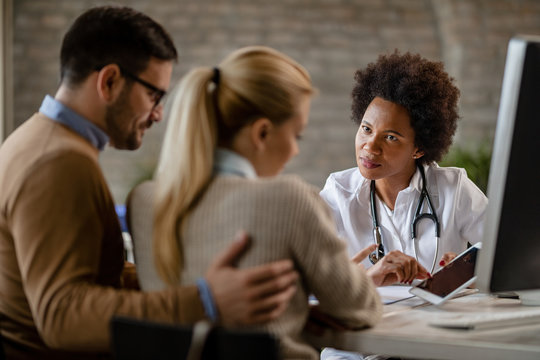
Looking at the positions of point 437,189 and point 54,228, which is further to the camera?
point 437,189

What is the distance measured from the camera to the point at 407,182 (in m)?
2.35

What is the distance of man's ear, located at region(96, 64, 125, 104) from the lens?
55.0 inches

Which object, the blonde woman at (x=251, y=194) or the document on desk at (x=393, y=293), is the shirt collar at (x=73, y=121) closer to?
the blonde woman at (x=251, y=194)

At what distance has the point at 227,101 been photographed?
125 cm

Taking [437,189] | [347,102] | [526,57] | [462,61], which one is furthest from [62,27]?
[526,57]

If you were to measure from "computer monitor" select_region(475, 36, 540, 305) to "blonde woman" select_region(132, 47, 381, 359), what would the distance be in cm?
28

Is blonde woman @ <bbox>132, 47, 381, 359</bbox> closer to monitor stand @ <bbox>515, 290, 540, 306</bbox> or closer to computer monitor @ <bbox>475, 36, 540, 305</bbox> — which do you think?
computer monitor @ <bbox>475, 36, 540, 305</bbox>

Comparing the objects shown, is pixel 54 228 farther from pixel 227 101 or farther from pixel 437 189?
pixel 437 189

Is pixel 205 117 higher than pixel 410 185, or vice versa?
pixel 205 117

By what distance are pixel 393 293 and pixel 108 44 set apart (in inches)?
39.9

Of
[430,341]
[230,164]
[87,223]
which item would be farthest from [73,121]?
[430,341]

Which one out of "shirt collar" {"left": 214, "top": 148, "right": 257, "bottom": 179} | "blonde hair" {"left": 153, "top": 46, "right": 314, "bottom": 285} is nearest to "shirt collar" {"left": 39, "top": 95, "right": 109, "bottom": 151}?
"blonde hair" {"left": 153, "top": 46, "right": 314, "bottom": 285}

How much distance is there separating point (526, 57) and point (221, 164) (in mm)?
Result: 632

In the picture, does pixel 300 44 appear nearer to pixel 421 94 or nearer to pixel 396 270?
pixel 421 94
